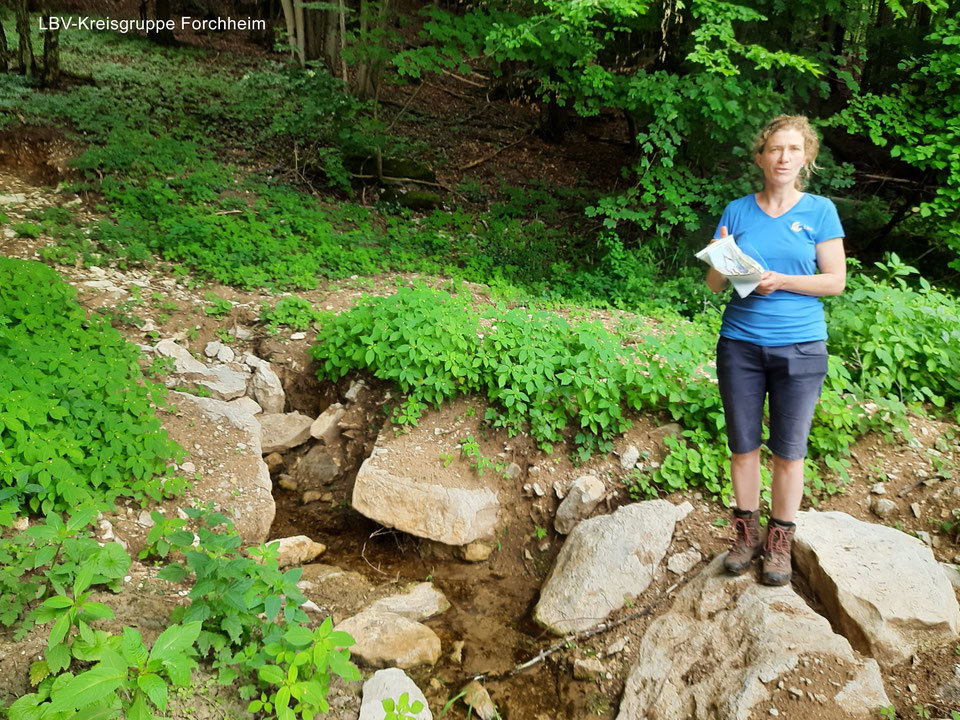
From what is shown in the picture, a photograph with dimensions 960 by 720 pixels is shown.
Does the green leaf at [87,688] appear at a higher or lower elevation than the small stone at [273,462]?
higher

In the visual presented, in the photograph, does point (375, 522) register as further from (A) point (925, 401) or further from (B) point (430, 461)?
(A) point (925, 401)

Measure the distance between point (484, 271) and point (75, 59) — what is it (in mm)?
10178

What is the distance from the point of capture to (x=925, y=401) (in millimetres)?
4496

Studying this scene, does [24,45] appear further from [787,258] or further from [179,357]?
[787,258]

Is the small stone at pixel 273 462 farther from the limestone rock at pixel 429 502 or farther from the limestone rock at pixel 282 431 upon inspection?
the limestone rock at pixel 429 502

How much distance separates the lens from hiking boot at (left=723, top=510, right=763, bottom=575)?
3.09m

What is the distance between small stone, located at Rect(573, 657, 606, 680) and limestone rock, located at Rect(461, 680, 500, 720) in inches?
19.6

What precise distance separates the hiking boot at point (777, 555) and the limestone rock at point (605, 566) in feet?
2.40

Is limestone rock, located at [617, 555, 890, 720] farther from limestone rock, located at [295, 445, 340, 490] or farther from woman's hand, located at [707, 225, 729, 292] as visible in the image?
limestone rock, located at [295, 445, 340, 490]

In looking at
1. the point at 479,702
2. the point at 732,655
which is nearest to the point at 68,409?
the point at 479,702

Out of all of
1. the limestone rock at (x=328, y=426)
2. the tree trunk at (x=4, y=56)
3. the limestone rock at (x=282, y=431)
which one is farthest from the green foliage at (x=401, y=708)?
the tree trunk at (x=4, y=56)

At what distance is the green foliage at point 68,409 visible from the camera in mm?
3244

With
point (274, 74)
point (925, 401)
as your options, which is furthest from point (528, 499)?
point (274, 74)

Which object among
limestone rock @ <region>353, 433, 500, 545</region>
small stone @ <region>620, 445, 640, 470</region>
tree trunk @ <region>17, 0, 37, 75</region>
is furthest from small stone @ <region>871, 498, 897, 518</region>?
tree trunk @ <region>17, 0, 37, 75</region>
